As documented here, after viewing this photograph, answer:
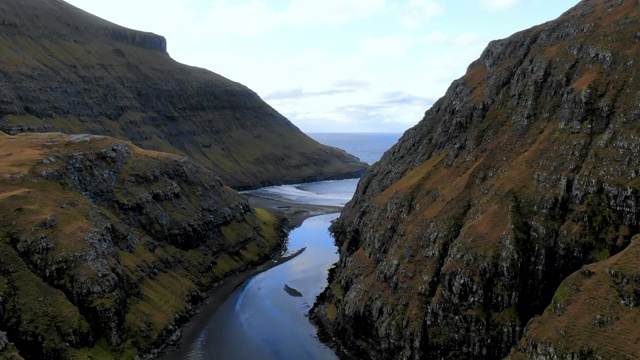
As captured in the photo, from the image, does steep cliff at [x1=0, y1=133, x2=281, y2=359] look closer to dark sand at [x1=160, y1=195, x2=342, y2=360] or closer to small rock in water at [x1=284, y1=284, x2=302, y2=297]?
dark sand at [x1=160, y1=195, x2=342, y2=360]

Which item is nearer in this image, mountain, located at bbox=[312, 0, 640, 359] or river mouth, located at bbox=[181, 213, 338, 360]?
mountain, located at bbox=[312, 0, 640, 359]

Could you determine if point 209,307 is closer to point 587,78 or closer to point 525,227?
point 525,227

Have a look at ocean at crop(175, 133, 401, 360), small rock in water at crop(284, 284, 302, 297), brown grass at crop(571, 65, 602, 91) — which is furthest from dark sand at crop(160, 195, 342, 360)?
brown grass at crop(571, 65, 602, 91)

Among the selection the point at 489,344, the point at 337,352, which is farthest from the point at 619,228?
the point at 337,352

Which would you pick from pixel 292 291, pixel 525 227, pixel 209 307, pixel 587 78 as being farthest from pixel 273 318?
pixel 587 78

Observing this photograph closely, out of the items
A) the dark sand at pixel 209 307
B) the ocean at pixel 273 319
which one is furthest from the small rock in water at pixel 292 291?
the dark sand at pixel 209 307

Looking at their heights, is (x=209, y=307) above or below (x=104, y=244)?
below
